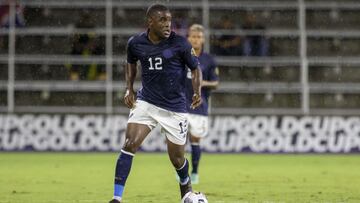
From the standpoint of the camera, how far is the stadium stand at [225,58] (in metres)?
24.0

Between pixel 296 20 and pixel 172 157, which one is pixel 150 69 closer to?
pixel 172 157

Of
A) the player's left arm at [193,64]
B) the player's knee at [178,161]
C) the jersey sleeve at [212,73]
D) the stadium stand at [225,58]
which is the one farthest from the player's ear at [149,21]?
the stadium stand at [225,58]

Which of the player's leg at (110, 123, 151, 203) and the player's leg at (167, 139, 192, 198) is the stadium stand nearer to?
the player's leg at (167, 139, 192, 198)

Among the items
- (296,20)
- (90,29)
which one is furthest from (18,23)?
(296,20)

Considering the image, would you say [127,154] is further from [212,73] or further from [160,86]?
[212,73]

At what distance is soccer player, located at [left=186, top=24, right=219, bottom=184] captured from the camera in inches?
584

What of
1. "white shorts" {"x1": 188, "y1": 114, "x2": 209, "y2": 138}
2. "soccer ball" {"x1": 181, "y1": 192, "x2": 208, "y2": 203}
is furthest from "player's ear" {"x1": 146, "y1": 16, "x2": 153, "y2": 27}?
"white shorts" {"x1": 188, "y1": 114, "x2": 209, "y2": 138}

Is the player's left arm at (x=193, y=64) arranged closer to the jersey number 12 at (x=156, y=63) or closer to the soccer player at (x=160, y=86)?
the soccer player at (x=160, y=86)

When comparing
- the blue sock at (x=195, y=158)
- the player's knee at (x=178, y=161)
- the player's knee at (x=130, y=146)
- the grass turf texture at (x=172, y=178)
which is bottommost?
the grass turf texture at (x=172, y=178)

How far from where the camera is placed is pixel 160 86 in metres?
10.2

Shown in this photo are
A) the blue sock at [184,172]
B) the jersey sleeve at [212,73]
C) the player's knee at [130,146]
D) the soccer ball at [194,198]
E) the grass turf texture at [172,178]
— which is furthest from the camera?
the jersey sleeve at [212,73]

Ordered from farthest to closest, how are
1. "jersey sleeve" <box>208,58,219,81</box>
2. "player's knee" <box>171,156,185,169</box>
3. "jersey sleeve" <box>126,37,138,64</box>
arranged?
"jersey sleeve" <box>208,58,219,81</box>, "player's knee" <box>171,156,185,169</box>, "jersey sleeve" <box>126,37,138,64</box>

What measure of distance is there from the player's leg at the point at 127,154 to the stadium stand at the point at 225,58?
13.6 m

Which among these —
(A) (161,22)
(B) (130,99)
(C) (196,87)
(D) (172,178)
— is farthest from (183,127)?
(D) (172,178)
